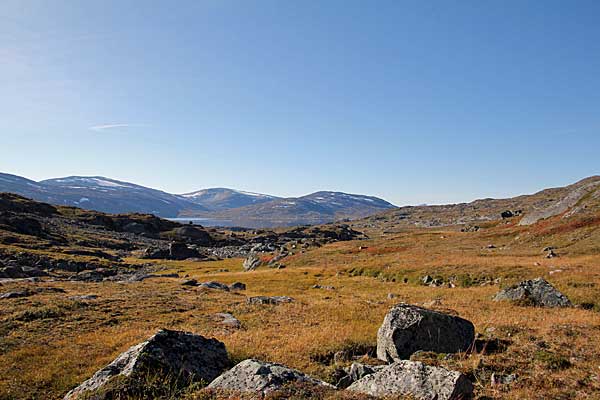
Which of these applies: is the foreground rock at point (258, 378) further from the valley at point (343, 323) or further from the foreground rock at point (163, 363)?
the foreground rock at point (163, 363)

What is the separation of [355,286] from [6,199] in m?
180

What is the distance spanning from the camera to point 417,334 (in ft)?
46.9

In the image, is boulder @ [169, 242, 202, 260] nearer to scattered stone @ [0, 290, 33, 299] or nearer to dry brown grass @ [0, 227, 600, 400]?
dry brown grass @ [0, 227, 600, 400]

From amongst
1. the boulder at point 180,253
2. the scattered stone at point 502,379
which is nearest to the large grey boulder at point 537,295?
the scattered stone at point 502,379

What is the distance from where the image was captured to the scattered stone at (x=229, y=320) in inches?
863

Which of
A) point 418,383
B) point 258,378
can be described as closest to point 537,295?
point 418,383

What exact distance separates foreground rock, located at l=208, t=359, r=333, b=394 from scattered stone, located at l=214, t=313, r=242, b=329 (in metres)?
12.3

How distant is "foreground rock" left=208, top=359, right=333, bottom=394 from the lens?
8.66m

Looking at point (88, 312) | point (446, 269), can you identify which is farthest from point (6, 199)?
point (446, 269)

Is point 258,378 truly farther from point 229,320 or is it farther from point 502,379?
point 229,320

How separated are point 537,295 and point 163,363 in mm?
23881

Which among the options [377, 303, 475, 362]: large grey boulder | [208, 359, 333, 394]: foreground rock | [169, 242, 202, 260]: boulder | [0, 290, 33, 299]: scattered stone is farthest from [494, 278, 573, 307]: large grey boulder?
[169, 242, 202, 260]: boulder

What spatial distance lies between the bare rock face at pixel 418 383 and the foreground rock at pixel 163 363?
193 inches

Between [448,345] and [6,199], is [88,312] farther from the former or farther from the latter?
[6,199]
